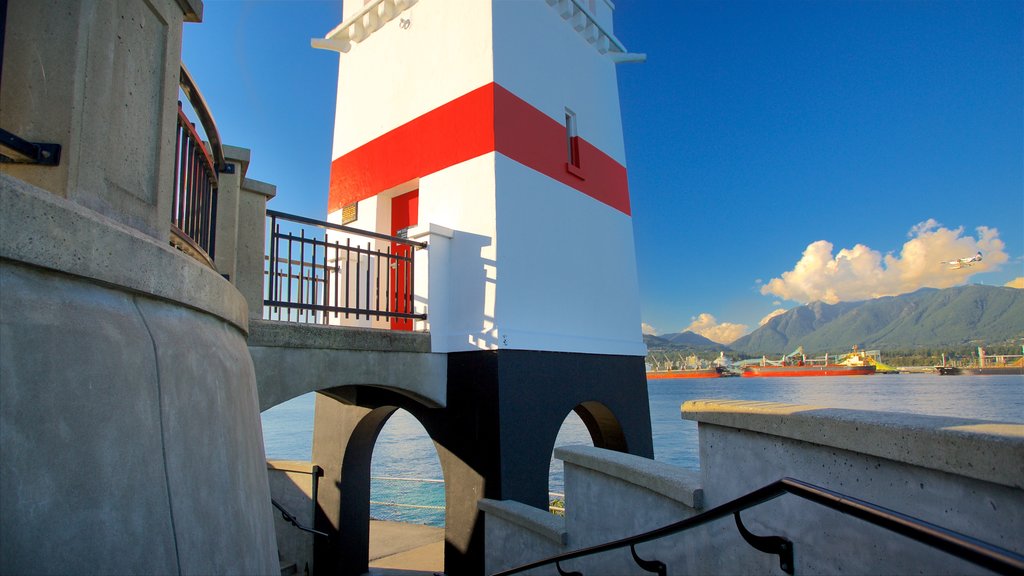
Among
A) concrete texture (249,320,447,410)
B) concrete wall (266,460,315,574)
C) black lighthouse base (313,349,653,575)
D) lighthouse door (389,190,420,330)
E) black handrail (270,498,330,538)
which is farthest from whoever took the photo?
concrete wall (266,460,315,574)

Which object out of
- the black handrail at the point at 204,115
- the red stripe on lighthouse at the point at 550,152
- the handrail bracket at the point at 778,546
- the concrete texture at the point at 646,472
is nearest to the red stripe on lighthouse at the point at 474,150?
the red stripe on lighthouse at the point at 550,152

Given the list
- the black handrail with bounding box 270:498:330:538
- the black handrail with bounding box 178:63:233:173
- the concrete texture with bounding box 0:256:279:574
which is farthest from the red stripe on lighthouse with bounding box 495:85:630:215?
the black handrail with bounding box 270:498:330:538

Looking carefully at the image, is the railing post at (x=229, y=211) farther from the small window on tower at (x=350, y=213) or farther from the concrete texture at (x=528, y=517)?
the small window on tower at (x=350, y=213)

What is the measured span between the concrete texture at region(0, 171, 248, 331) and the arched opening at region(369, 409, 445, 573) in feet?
21.5

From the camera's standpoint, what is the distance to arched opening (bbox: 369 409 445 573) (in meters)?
9.87

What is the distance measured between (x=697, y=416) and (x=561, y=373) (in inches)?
176

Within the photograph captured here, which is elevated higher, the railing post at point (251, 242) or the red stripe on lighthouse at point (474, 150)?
the red stripe on lighthouse at point (474, 150)

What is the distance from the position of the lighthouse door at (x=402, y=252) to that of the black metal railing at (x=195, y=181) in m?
2.66

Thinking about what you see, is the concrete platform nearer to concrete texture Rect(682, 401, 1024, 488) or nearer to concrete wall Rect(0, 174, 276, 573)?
concrete wall Rect(0, 174, 276, 573)

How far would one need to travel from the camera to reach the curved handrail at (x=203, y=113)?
12.5ft

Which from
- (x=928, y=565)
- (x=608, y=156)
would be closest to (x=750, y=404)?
(x=928, y=565)

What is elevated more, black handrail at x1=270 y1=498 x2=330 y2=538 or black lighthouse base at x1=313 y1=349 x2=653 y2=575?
black lighthouse base at x1=313 y1=349 x2=653 y2=575

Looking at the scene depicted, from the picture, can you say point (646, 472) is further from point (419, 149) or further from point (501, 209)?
point (419, 149)

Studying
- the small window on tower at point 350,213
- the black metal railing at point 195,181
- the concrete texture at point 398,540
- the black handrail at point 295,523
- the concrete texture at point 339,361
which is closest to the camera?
the black metal railing at point 195,181
